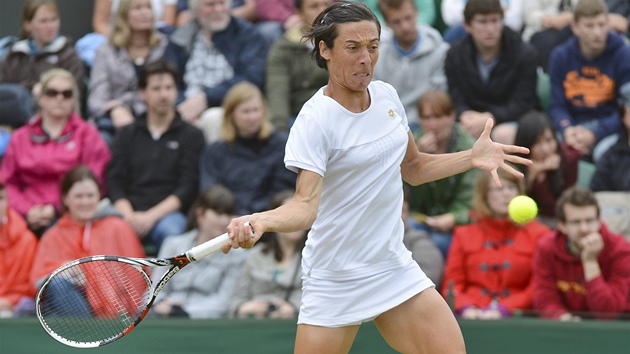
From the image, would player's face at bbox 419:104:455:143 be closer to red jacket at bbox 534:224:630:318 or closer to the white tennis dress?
red jacket at bbox 534:224:630:318

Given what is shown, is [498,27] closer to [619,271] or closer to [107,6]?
[619,271]

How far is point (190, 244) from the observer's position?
7180 millimetres

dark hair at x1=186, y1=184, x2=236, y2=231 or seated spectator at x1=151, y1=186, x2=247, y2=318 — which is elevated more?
dark hair at x1=186, y1=184, x2=236, y2=231

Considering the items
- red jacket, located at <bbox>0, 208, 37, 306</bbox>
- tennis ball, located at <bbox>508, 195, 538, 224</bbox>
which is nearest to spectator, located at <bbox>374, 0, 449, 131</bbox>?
red jacket, located at <bbox>0, 208, 37, 306</bbox>

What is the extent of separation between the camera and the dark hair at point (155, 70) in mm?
7969

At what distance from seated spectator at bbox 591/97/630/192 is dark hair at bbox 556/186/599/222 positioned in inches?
31.7

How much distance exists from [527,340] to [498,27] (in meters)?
2.59

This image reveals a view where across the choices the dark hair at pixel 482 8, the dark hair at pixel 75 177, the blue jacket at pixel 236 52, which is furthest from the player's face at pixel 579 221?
the dark hair at pixel 75 177

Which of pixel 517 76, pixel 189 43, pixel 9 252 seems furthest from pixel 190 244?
pixel 517 76

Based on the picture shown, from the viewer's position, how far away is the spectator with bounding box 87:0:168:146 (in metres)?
8.39

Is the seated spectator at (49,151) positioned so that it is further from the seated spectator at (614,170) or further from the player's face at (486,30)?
the seated spectator at (614,170)

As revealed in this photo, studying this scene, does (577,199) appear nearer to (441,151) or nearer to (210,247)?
(441,151)

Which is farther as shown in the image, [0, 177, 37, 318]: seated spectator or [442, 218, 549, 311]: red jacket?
[0, 177, 37, 318]: seated spectator

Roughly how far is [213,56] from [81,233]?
1.94 metres
